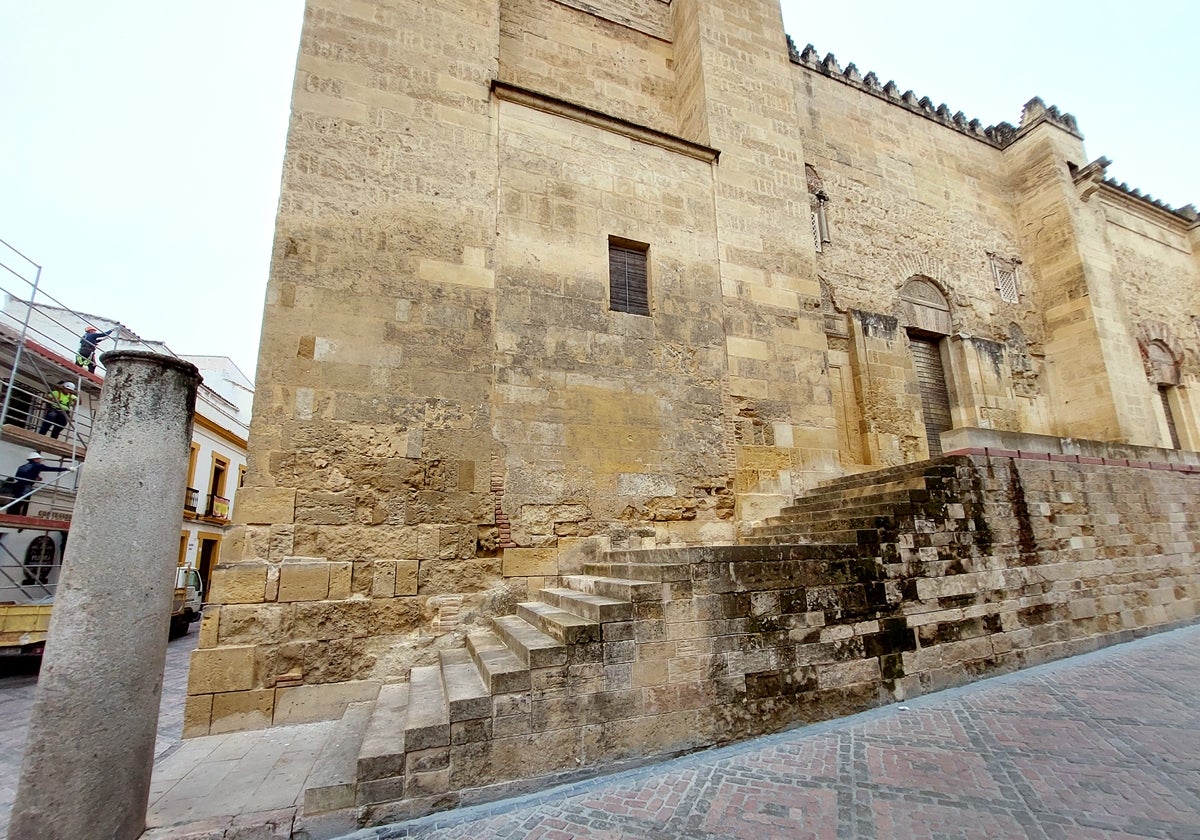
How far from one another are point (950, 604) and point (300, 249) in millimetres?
7162

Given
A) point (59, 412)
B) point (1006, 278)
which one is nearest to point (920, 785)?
point (1006, 278)

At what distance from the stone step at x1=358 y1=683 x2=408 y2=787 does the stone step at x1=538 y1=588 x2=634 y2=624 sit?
1395 millimetres

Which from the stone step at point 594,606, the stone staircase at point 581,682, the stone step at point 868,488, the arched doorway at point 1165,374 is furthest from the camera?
the arched doorway at point 1165,374

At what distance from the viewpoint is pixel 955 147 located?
39.1ft

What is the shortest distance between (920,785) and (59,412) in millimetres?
14175

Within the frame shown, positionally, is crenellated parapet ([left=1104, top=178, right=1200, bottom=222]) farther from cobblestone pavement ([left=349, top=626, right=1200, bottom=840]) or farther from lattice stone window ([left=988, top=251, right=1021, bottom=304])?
cobblestone pavement ([left=349, top=626, right=1200, bottom=840])

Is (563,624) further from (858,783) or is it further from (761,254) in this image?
(761,254)

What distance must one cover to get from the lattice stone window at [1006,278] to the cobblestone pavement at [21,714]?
14996mm

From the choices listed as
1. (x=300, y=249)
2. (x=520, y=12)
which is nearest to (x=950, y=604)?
(x=300, y=249)

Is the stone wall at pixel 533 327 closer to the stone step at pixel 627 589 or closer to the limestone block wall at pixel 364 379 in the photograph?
the limestone block wall at pixel 364 379

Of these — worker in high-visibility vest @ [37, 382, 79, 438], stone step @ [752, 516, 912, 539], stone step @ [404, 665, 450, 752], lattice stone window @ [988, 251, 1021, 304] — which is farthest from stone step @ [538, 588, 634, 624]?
lattice stone window @ [988, 251, 1021, 304]

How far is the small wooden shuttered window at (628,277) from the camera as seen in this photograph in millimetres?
6785

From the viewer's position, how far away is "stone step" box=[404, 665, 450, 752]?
3.13 metres

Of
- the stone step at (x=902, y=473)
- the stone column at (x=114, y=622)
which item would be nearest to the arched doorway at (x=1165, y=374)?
the stone step at (x=902, y=473)
